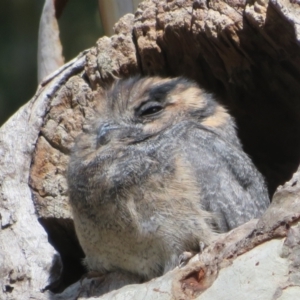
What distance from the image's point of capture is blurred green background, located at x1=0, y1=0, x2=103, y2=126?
6.53m

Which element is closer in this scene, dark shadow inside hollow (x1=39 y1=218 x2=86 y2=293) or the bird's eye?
the bird's eye

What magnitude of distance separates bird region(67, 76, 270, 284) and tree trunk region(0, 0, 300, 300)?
242 millimetres

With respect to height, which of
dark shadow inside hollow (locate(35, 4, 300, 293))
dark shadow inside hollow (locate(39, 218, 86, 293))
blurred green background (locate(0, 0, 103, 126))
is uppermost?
blurred green background (locate(0, 0, 103, 126))

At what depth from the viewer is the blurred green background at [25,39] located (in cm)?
653

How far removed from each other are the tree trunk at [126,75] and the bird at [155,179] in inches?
9.5

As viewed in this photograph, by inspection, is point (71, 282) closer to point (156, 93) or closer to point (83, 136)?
point (83, 136)

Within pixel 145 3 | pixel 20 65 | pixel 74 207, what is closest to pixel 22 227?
pixel 74 207

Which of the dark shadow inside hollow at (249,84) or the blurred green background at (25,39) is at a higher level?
the blurred green background at (25,39)

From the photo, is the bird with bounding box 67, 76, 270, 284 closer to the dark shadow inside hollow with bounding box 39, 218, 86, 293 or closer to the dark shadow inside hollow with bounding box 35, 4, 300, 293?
the dark shadow inside hollow with bounding box 35, 4, 300, 293

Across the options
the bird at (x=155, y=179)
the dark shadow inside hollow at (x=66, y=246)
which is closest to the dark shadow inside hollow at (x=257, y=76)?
the bird at (x=155, y=179)

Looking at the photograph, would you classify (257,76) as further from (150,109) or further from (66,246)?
(66,246)

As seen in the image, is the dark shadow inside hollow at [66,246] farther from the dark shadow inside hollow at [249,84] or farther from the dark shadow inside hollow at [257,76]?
the dark shadow inside hollow at [257,76]

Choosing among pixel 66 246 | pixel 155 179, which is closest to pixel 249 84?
pixel 155 179

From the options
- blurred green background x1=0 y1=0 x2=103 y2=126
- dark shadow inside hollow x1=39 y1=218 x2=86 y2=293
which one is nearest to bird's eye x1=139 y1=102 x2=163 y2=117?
dark shadow inside hollow x1=39 y1=218 x2=86 y2=293
